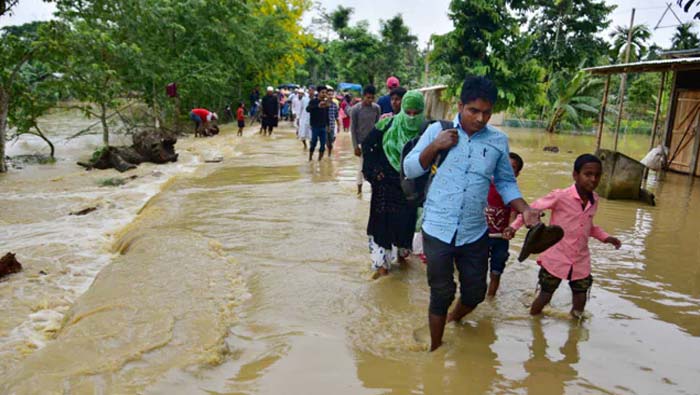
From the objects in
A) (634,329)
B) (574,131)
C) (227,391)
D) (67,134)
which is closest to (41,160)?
(67,134)

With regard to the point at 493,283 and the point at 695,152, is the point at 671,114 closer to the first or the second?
the point at 695,152

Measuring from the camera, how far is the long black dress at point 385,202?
4793mm

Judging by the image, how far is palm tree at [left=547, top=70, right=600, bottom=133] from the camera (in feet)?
82.4

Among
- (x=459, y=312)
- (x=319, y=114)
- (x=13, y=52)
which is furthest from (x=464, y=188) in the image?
(x=13, y=52)

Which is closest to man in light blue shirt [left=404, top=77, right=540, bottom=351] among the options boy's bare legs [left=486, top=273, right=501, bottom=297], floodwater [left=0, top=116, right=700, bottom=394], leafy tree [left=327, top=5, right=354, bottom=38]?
floodwater [left=0, top=116, right=700, bottom=394]

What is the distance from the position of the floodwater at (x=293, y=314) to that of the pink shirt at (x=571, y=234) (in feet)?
1.47

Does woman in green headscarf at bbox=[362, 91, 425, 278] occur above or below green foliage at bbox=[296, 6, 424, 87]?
below

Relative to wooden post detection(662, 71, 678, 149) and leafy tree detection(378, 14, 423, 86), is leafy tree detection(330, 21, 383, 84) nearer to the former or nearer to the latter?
leafy tree detection(378, 14, 423, 86)

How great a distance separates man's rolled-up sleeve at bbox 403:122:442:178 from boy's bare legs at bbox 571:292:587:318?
1.70 meters

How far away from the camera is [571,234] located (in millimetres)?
3840

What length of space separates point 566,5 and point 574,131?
8.39 meters

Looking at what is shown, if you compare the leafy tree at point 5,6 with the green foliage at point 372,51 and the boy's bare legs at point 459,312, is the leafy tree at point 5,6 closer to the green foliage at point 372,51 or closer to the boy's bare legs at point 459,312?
the boy's bare legs at point 459,312

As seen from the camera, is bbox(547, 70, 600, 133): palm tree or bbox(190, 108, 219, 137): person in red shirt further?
bbox(547, 70, 600, 133): palm tree

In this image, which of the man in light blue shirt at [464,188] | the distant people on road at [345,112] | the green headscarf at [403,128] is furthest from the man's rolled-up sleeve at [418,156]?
the distant people on road at [345,112]
